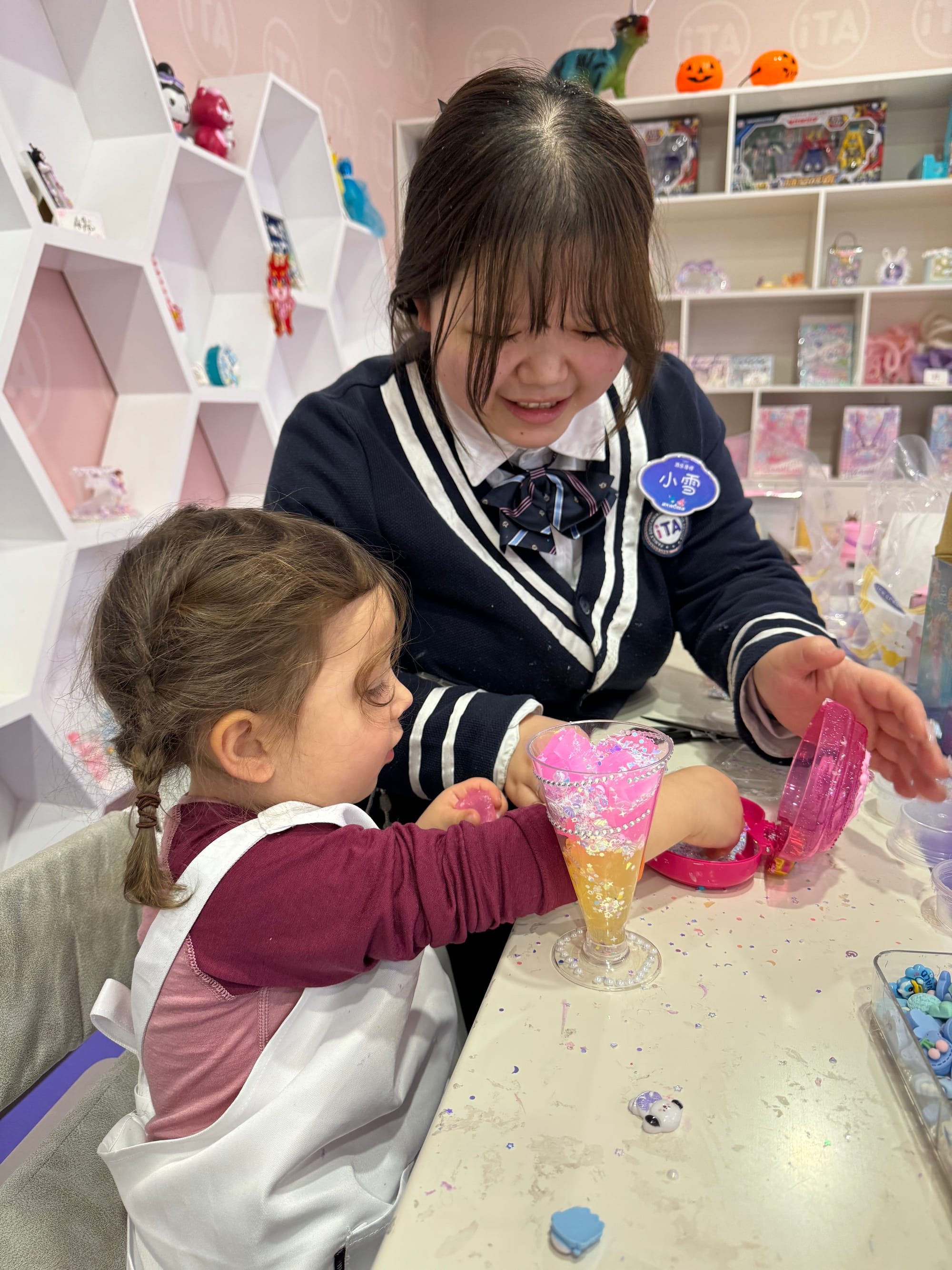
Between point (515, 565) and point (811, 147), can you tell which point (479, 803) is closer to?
point (515, 565)

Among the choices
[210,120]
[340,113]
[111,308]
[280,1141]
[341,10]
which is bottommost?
[280,1141]

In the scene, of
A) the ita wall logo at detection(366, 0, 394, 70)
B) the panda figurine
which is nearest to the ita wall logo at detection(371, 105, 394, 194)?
the ita wall logo at detection(366, 0, 394, 70)

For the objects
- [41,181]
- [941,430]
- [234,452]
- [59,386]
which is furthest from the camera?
[941,430]

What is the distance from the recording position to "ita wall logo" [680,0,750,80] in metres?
3.20

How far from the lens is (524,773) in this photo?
0.76 metres

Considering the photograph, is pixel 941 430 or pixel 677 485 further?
pixel 941 430

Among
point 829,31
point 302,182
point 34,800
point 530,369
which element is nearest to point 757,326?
point 829,31

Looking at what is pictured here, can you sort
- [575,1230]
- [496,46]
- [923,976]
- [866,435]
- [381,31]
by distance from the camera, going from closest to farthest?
[575,1230] → [923,976] → [381,31] → [866,435] → [496,46]

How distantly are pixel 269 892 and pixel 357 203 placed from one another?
2.46 metres

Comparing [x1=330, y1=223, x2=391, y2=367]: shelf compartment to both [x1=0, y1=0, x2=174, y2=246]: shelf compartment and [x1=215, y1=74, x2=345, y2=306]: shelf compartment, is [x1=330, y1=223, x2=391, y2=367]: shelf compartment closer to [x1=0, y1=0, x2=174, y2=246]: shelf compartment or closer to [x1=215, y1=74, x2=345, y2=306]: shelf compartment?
[x1=215, y1=74, x2=345, y2=306]: shelf compartment

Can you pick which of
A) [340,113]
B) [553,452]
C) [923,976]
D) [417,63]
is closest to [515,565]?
[553,452]

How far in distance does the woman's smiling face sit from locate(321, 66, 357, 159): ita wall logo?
221 centimetres

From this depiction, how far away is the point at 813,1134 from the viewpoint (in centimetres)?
47

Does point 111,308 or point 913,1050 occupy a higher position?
point 111,308
